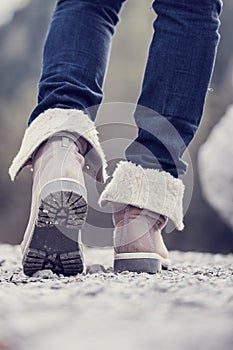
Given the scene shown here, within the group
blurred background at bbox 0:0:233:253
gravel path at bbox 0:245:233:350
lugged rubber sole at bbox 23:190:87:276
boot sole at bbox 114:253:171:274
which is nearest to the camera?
gravel path at bbox 0:245:233:350

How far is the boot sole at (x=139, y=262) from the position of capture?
41.4 inches

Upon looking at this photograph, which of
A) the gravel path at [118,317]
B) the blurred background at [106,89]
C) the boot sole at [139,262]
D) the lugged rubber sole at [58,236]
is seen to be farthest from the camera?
the blurred background at [106,89]

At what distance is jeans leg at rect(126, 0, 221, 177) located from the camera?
3.48ft

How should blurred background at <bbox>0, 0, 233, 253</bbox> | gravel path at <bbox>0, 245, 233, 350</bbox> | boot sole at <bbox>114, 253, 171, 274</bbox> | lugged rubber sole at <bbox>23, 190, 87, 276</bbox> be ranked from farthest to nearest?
blurred background at <bbox>0, 0, 233, 253</bbox> → boot sole at <bbox>114, 253, 171, 274</bbox> → lugged rubber sole at <bbox>23, 190, 87, 276</bbox> → gravel path at <bbox>0, 245, 233, 350</bbox>

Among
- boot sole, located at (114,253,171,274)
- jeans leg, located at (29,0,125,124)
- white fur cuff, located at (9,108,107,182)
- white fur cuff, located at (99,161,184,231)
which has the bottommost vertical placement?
boot sole, located at (114,253,171,274)

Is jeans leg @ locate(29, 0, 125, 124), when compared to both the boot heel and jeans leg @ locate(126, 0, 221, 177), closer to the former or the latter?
jeans leg @ locate(126, 0, 221, 177)

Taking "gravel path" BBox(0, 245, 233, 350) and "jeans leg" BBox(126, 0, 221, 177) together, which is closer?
"gravel path" BBox(0, 245, 233, 350)

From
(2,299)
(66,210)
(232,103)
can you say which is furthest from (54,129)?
(232,103)

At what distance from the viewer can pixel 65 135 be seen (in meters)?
1.04

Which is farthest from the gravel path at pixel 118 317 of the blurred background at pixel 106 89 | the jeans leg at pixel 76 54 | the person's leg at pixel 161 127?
the blurred background at pixel 106 89

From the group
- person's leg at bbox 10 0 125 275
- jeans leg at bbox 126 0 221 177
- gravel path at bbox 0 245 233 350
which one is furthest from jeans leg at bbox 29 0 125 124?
gravel path at bbox 0 245 233 350

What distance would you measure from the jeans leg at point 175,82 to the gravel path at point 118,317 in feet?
1.20

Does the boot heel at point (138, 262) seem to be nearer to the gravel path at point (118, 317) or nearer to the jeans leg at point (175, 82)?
the jeans leg at point (175, 82)

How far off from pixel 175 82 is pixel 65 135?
0.21 m
